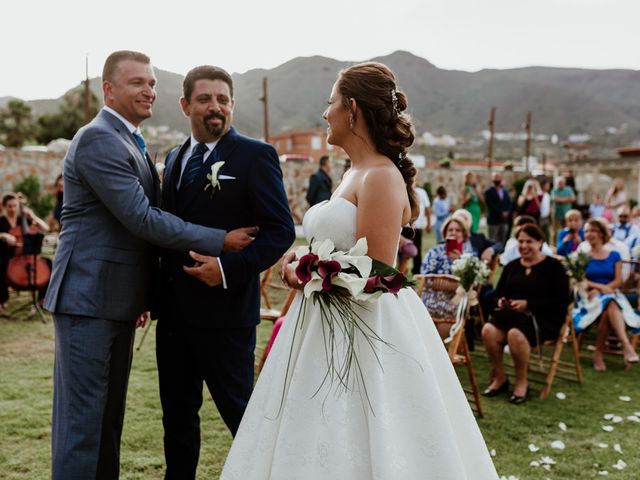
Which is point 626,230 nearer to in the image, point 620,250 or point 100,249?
point 620,250

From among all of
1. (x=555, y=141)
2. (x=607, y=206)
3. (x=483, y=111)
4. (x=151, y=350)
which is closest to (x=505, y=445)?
(x=151, y=350)

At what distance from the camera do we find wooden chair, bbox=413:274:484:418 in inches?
212

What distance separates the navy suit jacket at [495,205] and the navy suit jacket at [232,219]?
11.9 m

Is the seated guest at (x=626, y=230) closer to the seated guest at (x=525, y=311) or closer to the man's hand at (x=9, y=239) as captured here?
the seated guest at (x=525, y=311)

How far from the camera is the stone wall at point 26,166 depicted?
19719mm

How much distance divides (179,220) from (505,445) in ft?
10.2

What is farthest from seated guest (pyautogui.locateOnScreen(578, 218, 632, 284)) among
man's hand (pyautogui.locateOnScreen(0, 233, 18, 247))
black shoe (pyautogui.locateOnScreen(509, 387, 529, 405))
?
man's hand (pyautogui.locateOnScreen(0, 233, 18, 247))

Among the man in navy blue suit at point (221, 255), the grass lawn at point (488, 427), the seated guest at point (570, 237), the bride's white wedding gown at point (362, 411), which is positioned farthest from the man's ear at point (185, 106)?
the seated guest at point (570, 237)

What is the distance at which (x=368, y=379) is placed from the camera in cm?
263

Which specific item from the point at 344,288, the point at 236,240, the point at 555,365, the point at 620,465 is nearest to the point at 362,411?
the point at 344,288

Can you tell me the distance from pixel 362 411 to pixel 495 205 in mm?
12654

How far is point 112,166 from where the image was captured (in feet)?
9.80

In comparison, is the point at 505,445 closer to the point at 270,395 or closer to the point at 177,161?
the point at 270,395

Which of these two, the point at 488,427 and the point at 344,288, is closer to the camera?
the point at 344,288
